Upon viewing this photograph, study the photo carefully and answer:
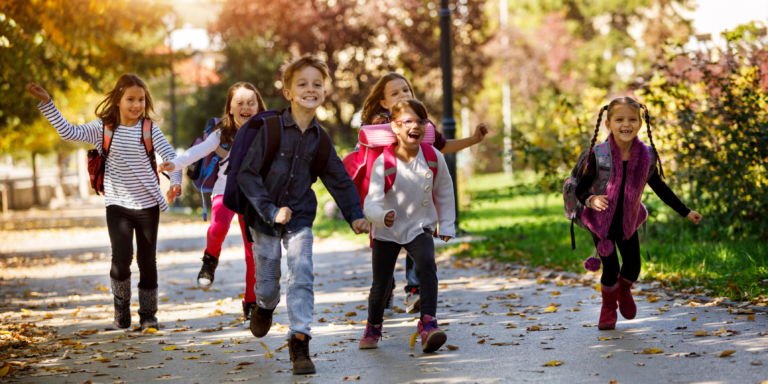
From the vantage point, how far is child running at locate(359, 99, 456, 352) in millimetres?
4754

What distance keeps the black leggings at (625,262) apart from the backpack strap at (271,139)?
2301 mm

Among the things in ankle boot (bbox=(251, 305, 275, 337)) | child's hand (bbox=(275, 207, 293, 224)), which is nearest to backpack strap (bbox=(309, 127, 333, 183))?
child's hand (bbox=(275, 207, 293, 224))

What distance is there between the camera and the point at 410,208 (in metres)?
4.86

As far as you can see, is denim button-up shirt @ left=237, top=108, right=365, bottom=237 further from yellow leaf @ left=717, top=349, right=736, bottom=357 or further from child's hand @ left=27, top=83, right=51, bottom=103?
yellow leaf @ left=717, top=349, right=736, bottom=357

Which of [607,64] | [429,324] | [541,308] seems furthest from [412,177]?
[607,64]

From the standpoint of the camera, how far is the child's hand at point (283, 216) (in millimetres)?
4242

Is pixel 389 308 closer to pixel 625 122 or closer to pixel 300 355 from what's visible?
pixel 300 355

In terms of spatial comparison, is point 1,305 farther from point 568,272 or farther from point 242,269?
point 568,272

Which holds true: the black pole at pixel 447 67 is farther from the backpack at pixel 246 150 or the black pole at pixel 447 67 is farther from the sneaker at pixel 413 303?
the backpack at pixel 246 150

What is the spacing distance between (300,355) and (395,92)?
2339 mm

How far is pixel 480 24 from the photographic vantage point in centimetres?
2131

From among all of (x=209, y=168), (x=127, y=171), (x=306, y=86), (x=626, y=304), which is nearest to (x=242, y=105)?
(x=209, y=168)

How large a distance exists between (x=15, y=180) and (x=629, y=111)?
3189 centimetres

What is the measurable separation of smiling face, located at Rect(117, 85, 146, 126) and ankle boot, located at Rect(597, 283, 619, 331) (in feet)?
11.8
